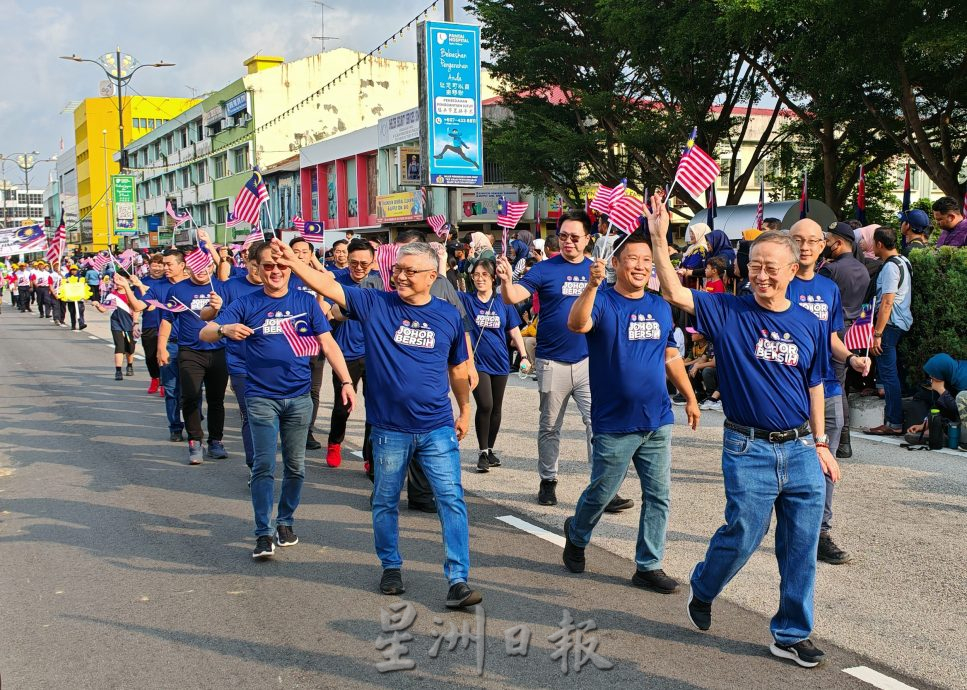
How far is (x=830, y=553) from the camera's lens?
19.1ft

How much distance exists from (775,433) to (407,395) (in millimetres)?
1896

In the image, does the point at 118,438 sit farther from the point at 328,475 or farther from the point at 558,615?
the point at 558,615

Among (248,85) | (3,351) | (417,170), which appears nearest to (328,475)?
(3,351)

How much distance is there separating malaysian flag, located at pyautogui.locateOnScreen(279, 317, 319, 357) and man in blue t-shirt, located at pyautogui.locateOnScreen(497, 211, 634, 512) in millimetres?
1431

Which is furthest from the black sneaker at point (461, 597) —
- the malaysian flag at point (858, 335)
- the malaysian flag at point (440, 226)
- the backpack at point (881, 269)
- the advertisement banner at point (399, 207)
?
the advertisement banner at point (399, 207)

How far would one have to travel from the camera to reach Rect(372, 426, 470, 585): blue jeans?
5.11 meters

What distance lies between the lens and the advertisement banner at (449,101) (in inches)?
700

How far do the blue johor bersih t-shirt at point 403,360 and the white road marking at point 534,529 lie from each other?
1486mm

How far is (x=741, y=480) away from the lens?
173 inches

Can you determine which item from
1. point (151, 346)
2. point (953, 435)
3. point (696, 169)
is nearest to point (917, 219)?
point (953, 435)

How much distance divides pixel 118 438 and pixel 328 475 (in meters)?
3.42

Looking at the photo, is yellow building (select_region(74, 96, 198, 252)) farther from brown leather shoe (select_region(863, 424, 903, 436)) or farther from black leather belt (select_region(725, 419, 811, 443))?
black leather belt (select_region(725, 419, 811, 443))

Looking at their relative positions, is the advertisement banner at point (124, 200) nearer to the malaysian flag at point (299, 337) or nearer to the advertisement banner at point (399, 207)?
the advertisement banner at point (399, 207)

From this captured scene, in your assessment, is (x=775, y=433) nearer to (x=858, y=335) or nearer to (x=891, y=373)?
(x=858, y=335)
